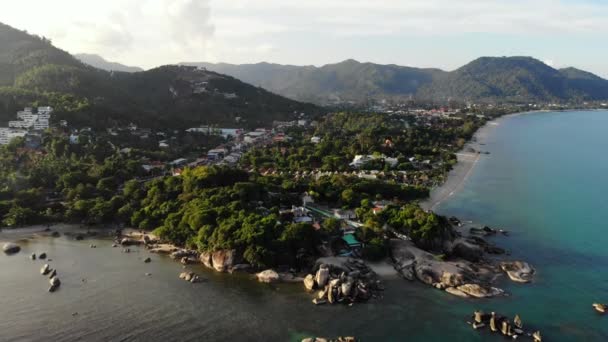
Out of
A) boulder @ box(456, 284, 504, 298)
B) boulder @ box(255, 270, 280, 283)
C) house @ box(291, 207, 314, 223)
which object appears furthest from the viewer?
house @ box(291, 207, 314, 223)

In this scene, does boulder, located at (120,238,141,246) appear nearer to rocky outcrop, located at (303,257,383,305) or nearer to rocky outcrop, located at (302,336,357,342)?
rocky outcrop, located at (303,257,383,305)

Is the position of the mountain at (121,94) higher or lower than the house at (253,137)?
higher

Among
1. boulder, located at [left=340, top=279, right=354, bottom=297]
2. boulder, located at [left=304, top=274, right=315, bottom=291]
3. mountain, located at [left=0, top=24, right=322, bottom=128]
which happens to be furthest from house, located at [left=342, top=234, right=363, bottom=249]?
mountain, located at [left=0, top=24, right=322, bottom=128]

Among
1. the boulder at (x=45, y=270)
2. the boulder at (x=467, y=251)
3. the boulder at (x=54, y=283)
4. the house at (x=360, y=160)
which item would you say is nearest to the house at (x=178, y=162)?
the house at (x=360, y=160)

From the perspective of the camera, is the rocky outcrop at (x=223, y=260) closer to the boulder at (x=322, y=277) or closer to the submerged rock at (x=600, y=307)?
the boulder at (x=322, y=277)

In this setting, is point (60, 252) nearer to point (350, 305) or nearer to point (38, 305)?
point (38, 305)

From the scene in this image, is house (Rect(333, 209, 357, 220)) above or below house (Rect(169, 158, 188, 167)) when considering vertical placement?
below

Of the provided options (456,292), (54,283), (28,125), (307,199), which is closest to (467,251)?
(456,292)
